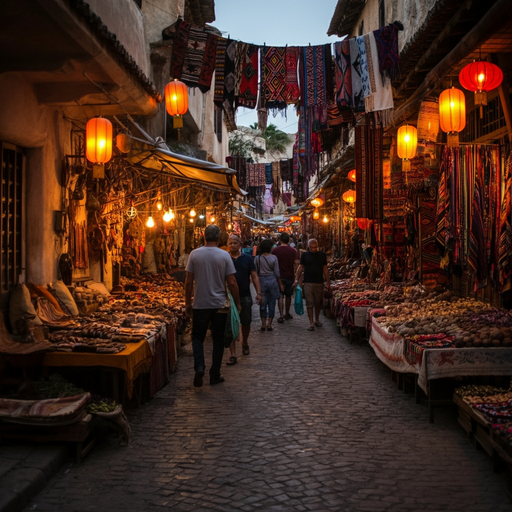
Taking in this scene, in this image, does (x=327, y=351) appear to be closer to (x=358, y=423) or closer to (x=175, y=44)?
(x=358, y=423)

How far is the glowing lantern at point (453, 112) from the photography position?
7.29 m

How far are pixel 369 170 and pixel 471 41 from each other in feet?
17.0

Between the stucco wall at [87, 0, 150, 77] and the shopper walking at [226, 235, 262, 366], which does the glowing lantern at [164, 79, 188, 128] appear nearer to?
the stucco wall at [87, 0, 150, 77]

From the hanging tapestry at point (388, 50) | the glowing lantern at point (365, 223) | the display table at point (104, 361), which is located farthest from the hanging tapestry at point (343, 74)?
the display table at point (104, 361)

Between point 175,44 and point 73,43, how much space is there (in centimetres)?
621

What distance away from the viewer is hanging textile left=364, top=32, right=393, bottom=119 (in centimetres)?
1053

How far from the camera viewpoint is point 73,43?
5957 mm

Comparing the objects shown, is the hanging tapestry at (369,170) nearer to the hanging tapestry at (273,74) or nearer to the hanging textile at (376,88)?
the hanging textile at (376,88)

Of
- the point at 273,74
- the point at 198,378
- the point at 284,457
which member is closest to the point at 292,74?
the point at 273,74

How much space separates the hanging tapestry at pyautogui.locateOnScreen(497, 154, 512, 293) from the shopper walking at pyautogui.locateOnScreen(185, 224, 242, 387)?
339 cm

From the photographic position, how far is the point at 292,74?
38.3ft

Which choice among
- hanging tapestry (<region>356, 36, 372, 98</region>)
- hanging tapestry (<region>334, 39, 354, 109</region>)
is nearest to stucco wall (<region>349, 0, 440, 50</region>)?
hanging tapestry (<region>356, 36, 372, 98</region>)

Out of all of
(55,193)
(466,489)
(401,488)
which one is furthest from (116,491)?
(55,193)

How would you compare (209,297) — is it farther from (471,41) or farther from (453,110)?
(471,41)
